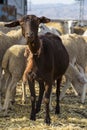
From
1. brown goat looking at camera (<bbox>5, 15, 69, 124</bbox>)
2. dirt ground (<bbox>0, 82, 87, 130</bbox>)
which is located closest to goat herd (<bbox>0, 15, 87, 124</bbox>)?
brown goat looking at camera (<bbox>5, 15, 69, 124</bbox>)

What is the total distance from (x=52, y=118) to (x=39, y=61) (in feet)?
4.83

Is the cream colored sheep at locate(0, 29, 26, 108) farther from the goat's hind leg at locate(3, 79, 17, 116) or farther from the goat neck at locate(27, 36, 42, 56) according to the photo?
the goat neck at locate(27, 36, 42, 56)

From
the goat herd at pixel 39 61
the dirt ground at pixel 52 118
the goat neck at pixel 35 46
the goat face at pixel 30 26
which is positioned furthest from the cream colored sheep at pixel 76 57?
the goat face at pixel 30 26

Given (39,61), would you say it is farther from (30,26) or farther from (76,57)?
(76,57)

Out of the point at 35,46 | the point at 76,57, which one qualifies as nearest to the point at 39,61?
the point at 35,46

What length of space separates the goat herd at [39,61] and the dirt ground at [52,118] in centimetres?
18

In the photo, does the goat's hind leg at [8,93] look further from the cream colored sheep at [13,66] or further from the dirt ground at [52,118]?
the dirt ground at [52,118]

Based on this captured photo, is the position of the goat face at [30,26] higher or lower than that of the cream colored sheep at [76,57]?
higher

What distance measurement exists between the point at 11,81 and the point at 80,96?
8.80 ft

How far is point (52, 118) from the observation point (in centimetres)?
789

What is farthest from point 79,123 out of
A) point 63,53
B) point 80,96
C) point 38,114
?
point 80,96

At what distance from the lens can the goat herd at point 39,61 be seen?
6867mm

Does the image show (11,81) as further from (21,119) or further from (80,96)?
(80,96)

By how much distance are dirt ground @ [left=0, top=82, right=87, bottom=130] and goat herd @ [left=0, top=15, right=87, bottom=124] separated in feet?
Result: 0.58
